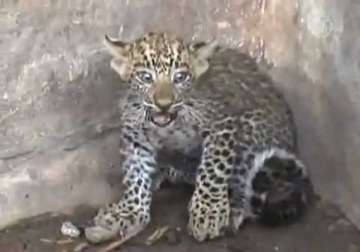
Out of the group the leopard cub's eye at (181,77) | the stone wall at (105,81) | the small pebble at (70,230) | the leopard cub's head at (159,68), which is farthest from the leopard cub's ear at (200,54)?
the small pebble at (70,230)

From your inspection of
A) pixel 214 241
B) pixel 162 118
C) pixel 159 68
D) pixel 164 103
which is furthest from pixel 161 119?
pixel 214 241

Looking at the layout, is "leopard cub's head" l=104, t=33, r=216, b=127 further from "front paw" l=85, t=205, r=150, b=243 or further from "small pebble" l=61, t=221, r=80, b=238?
"small pebble" l=61, t=221, r=80, b=238

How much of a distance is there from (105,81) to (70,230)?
2.53 feet

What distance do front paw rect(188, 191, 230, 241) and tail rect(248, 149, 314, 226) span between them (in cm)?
18

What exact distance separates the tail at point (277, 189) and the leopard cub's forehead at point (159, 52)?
0.70 m

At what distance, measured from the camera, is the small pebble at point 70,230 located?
605cm

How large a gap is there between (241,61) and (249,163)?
0.57 metres

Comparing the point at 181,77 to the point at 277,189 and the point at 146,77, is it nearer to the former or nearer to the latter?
the point at 146,77

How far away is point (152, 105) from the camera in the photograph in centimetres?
571

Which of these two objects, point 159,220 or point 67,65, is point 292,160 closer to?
point 159,220

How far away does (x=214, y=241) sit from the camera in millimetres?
5980

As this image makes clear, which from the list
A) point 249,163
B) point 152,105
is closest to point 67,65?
point 152,105

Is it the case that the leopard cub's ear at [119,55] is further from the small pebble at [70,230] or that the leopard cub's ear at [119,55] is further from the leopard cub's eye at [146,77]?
the small pebble at [70,230]

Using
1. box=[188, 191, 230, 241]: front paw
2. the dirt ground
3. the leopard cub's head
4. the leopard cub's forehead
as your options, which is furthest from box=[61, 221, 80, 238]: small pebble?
the leopard cub's forehead
